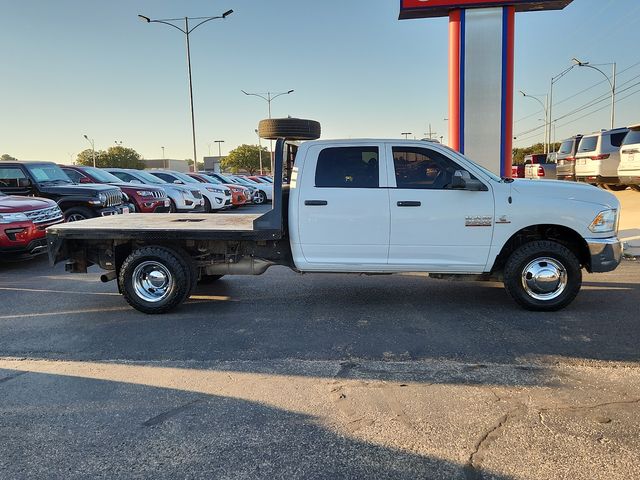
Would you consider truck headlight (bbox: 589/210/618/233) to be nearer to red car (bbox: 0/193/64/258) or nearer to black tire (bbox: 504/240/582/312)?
black tire (bbox: 504/240/582/312)

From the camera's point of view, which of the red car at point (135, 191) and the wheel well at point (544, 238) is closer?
the wheel well at point (544, 238)

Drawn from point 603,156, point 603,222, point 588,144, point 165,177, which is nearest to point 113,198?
point 165,177

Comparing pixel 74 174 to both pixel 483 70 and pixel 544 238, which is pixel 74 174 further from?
pixel 544 238

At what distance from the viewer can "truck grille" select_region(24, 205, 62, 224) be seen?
888cm

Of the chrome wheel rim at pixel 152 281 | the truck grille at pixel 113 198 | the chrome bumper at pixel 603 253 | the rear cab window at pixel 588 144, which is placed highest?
the rear cab window at pixel 588 144

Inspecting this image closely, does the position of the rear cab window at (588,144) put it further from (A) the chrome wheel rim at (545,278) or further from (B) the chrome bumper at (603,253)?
(A) the chrome wheel rim at (545,278)

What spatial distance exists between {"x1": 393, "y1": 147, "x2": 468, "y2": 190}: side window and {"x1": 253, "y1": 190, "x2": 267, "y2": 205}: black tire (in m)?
19.8

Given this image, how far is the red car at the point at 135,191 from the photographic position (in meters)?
14.3

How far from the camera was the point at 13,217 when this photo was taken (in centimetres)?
859

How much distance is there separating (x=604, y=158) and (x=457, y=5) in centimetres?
889

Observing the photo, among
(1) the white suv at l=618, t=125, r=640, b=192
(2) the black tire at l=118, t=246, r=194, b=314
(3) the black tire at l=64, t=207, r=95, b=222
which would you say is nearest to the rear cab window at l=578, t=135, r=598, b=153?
(1) the white suv at l=618, t=125, r=640, b=192

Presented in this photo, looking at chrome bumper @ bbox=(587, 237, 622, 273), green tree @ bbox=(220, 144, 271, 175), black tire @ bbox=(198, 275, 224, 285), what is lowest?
black tire @ bbox=(198, 275, 224, 285)

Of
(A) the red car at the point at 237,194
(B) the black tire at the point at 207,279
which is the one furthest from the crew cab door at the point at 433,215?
(A) the red car at the point at 237,194

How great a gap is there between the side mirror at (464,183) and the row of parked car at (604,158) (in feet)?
34.9
